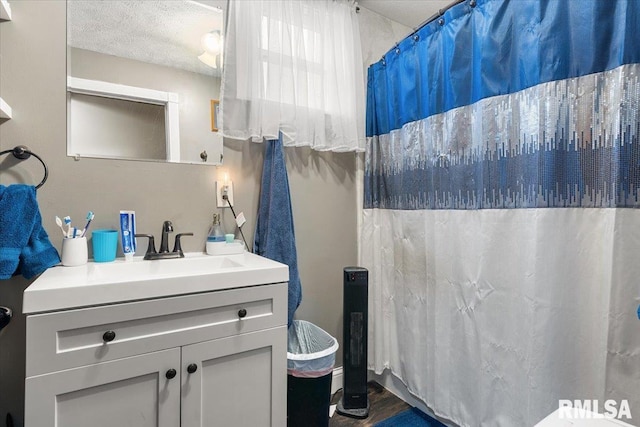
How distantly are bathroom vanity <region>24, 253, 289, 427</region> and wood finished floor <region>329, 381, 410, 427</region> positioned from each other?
0.60 metres

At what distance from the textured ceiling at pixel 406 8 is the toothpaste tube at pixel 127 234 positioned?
185 cm

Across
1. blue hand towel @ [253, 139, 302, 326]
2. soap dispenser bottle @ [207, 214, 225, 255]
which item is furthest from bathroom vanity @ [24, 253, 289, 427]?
blue hand towel @ [253, 139, 302, 326]

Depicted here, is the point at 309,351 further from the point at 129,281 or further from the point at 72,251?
the point at 72,251

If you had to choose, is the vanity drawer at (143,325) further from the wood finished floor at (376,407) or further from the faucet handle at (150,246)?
the wood finished floor at (376,407)

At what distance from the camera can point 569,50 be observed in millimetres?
1050

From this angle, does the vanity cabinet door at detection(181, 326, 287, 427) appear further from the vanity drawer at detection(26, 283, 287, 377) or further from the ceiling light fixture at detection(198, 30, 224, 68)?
the ceiling light fixture at detection(198, 30, 224, 68)

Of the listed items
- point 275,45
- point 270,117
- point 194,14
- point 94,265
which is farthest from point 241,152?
point 94,265

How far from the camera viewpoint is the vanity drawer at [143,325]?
0.84 metres

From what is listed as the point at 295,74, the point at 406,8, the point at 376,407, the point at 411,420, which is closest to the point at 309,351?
the point at 376,407

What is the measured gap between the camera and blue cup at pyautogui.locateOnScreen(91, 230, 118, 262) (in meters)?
1.23

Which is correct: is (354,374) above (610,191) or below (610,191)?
below

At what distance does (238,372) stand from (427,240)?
1.09 meters

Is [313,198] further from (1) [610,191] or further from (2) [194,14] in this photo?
(1) [610,191]

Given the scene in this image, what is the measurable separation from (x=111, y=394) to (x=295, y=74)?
1567mm
